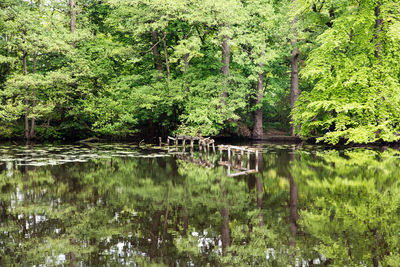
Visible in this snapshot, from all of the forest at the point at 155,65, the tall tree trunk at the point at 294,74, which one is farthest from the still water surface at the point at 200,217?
the tall tree trunk at the point at 294,74

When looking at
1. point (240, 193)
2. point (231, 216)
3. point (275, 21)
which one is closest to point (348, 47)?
point (275, 21)

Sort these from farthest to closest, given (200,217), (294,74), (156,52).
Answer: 1. (156,52)
2. (294,74)
3. (200,217)

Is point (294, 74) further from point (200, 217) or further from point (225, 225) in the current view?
point (225, 225)

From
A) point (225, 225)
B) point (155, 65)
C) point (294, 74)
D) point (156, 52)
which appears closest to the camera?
Result: point (225, 225)

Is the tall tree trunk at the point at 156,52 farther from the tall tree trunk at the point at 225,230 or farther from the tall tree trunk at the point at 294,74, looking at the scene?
the tall tree trunk at the point at 225,230

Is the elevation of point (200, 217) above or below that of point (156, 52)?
below

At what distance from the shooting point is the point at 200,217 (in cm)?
819

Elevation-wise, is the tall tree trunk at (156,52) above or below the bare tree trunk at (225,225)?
above

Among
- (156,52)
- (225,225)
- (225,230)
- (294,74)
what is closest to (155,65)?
(156,52)

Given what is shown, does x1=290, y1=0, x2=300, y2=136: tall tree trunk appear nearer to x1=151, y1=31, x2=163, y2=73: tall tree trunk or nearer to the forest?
the forest

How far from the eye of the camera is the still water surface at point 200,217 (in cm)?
604

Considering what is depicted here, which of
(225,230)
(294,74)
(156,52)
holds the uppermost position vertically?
(156,52)

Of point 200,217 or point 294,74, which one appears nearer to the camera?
point 200,217

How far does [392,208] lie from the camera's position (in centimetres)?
887
